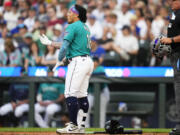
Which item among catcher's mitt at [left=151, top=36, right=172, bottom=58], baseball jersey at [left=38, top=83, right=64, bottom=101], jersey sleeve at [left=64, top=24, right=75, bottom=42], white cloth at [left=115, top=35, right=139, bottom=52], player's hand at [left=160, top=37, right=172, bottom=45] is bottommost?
baseball jersey at [left=38, top=83, right=64, bottom=101]

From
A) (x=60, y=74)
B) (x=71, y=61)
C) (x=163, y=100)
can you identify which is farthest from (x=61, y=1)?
(x=71, y=61)

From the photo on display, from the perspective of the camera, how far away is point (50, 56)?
11.3 meters

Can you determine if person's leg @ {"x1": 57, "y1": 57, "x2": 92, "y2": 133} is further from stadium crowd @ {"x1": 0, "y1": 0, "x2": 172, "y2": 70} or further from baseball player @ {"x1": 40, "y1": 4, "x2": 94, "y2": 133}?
stadium crowd @ {"x1": 0, "y1": 0, "x2": 172, "y2": 70}

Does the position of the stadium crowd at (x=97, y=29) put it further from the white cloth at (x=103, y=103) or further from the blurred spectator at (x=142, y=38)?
the white cloth at (x=103, y=103)

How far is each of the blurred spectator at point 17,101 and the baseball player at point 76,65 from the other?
14.6ft

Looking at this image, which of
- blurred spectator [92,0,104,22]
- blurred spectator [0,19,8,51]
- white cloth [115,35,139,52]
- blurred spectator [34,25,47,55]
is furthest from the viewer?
blurred spectator [92,0,104,22]

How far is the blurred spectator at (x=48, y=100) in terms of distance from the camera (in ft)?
35.5

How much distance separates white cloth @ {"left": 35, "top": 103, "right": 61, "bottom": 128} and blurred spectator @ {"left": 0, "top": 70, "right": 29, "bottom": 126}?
35 centimetres

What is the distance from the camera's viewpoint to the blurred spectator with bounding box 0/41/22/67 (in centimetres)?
1130

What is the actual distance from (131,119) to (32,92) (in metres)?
2.71

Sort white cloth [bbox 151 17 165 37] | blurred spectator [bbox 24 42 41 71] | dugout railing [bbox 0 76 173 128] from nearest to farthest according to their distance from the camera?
dugout railing [bbox 0 76 173 128], blurred spectator [bbox 24 42 41 71], white cloth [bbox 151 17 165 37]

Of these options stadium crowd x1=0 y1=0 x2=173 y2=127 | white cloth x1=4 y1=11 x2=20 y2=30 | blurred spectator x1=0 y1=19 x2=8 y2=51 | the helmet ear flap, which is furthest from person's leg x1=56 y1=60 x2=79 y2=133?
white cloth x1=4 y1=11 x2=20 y2=30

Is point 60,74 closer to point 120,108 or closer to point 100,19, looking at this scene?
point 120,108

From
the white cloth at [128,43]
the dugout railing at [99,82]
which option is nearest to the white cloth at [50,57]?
the dugout railing at [99,82]
